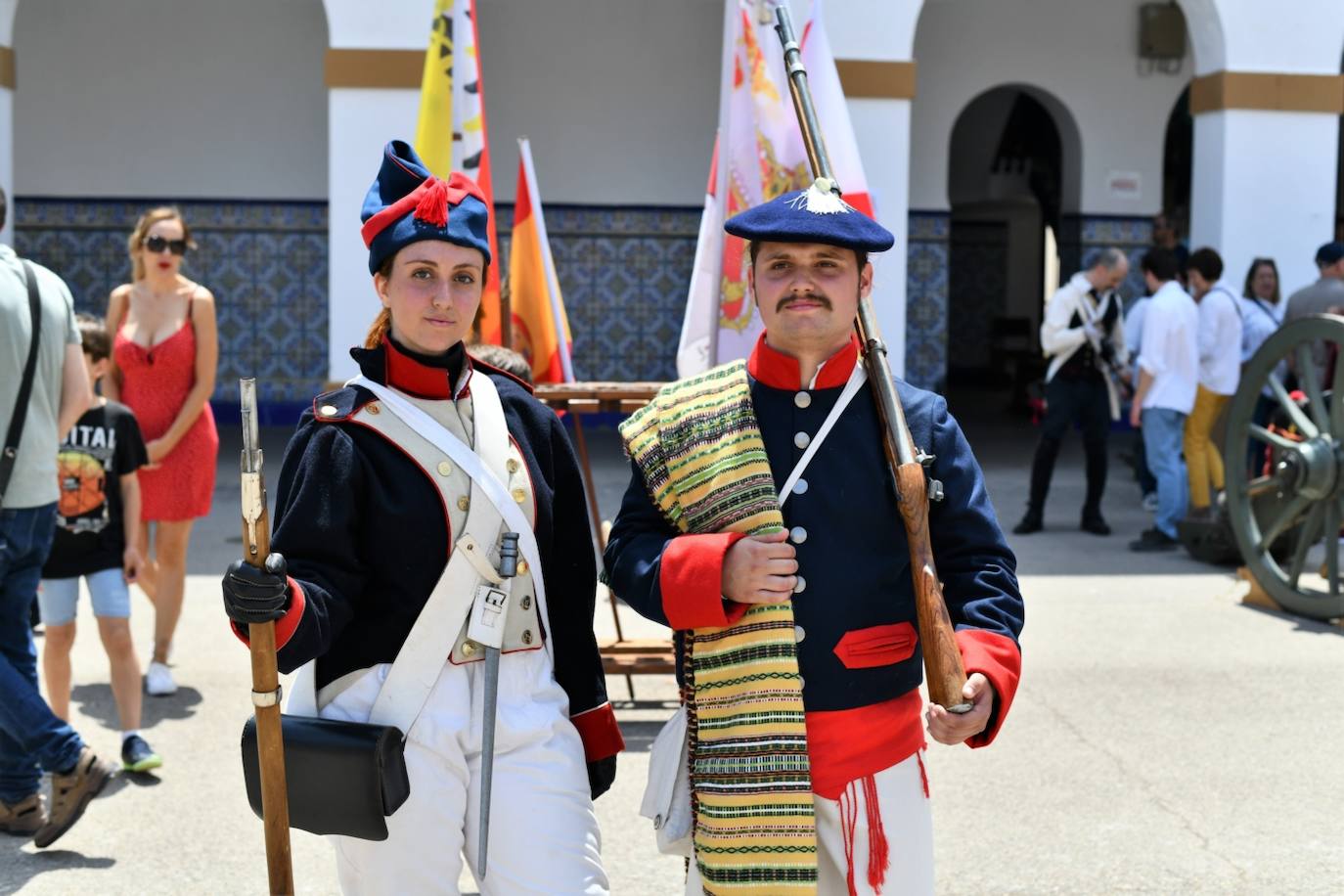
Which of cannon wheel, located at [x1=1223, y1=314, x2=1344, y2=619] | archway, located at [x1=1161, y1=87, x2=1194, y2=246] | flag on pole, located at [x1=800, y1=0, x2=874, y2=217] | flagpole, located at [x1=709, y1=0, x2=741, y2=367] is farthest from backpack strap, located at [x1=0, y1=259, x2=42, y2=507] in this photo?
archway, located at [x1=1161, y1=87, x2=1194, y2=246]

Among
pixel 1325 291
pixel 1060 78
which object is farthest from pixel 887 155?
pixel 1060 78

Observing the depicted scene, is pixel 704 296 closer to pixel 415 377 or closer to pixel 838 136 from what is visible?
pixel 838 136

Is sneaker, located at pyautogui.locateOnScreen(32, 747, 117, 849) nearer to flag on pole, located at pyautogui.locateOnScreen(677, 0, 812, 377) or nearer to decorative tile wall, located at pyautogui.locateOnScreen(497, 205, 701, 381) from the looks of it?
flag on pole, located at pyautogui.locateOnScreen(677, 0, 812, 377)

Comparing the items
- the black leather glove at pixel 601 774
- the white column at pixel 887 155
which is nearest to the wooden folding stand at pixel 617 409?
the black leather glove at pixel 601 774

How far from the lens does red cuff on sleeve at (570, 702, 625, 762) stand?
2.66m

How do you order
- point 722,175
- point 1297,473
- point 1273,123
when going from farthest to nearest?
point 1273,123 → point 1297,473 → point 722,175

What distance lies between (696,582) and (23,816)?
271 centimetres

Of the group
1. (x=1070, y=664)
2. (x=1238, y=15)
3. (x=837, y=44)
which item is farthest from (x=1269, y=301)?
(x=1070, y=664)

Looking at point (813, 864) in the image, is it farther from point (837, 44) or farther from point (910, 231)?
point (910, 231)

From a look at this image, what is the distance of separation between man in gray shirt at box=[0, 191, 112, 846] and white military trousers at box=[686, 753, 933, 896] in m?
2.30

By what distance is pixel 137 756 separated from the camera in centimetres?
470

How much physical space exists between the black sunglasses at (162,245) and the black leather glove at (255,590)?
142 inches

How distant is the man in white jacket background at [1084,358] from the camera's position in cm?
895

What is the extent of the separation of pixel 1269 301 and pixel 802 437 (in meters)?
7.96
